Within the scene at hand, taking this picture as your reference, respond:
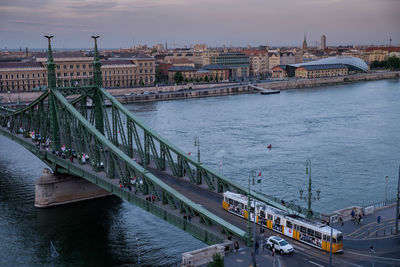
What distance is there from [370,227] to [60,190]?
28268 mm

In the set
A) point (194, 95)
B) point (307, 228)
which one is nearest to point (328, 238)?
point (307, 228)

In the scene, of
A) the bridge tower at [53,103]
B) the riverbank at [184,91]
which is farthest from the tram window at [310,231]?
the riverbank at [184,91]

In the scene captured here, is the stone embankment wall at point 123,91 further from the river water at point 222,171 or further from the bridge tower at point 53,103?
the bridge tower at point 53,103

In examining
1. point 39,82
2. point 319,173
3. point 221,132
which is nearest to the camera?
point 319,173

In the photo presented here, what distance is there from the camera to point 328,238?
26.2 m

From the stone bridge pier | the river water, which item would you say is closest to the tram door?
the river water

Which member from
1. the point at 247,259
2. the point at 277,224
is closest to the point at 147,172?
the point at 277,224

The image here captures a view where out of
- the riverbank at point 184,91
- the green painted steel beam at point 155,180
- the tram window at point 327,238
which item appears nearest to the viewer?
the tram window at point 327,238

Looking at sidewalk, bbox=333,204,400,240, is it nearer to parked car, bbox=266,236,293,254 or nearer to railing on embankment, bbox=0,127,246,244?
parked car, bbox=266,236,293,254

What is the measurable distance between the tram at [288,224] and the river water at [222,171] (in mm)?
5837

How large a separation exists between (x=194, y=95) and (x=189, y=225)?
114884 mm

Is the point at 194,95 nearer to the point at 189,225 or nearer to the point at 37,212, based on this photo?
the point at 37,212

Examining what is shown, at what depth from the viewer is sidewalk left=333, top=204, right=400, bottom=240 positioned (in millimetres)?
29094

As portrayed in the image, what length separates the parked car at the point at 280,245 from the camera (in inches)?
1021
